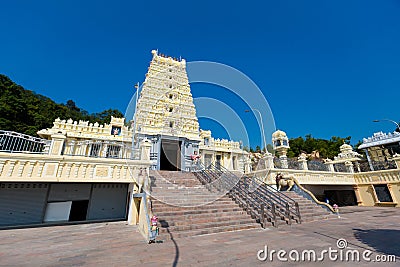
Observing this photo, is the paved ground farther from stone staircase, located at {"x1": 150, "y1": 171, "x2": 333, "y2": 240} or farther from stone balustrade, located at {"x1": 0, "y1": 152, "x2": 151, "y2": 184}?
stone balustrade, located at {"x1": 0, "y1": 152, "x2": 151, "y2": 184}

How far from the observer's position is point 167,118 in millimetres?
17109

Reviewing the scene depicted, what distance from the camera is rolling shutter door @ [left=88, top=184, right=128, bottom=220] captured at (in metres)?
10.7

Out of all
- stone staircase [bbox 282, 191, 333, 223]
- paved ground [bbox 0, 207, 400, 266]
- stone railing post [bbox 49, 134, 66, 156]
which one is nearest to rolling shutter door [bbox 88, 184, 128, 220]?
stone railing post [bbox 49, 134, 66, 156]

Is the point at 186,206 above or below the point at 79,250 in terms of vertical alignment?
above

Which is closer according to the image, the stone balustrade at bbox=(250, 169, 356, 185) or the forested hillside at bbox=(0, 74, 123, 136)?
the stone balustrade at bbox=(250, 169, 356, 185)

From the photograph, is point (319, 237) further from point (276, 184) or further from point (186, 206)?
point (276, 184)

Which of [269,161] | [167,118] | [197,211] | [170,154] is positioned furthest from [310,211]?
[167,118]

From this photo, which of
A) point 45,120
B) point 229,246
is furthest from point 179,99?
point 45,120

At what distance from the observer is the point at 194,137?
17344mm

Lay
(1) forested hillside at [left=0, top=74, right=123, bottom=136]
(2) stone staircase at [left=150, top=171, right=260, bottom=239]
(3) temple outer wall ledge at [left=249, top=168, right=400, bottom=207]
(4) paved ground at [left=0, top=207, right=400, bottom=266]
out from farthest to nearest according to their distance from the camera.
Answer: (1) forested hillside at [left=0, top=74, right=123, bottom=136]
(3) temple outer wall ledge at [left=249, top=168, right=400, bottom=207]
(2) stone staircase at [left=150, top=171, right=260, bottom=239]
(4) paved ground at [left=0, top=207, right=400, bottom=266]

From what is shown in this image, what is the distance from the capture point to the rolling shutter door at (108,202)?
10.7 meters

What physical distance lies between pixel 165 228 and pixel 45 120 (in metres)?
38.6

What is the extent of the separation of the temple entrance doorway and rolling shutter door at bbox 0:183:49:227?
8.38m

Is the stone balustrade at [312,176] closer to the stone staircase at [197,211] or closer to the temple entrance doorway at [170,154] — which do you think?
A: the stone staircase at [197,211]
